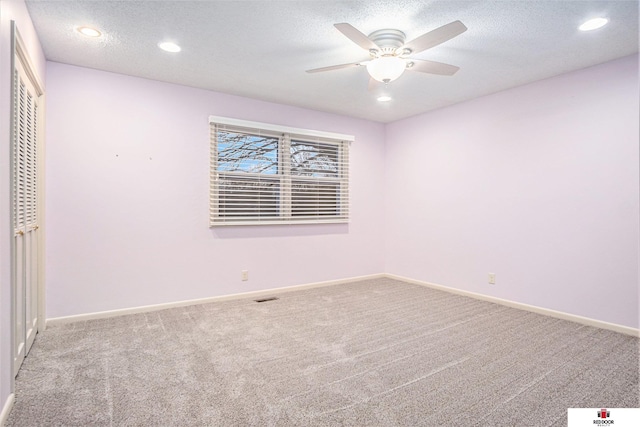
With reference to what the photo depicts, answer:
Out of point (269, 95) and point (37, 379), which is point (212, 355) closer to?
point (37, 379)

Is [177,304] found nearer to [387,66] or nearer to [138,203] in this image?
[138,203]

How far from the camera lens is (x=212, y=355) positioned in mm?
2619

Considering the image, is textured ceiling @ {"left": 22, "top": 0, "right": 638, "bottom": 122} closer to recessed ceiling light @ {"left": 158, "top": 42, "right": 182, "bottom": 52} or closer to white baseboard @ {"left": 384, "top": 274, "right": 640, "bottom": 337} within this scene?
recessed ceiling light @ {"left": 158, "top": 42, "right": 182, "bottom": 52}

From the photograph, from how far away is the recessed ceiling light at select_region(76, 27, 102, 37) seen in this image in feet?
8.77

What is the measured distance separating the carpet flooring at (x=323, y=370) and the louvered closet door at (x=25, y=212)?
25 cm

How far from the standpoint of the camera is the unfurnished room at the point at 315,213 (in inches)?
82.7

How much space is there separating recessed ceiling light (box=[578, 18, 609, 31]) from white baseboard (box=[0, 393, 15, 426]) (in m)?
4.28

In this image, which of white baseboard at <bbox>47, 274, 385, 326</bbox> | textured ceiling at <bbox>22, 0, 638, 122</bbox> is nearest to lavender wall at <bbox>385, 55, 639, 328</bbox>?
textured ceiling at <bbox>22, 0, 638, 122</bbox>

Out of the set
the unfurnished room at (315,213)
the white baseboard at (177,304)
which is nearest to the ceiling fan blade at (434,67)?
the unfurnished room at (315,213)

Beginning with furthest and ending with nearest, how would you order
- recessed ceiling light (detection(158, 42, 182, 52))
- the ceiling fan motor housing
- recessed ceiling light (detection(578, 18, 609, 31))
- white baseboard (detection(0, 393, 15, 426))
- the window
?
the window → recessed ceiling light (detection(158, 42, 182, 52)) → the ceiling fan motor housing → recessed ceiling light (detection(578, 18, 609, 31)) → white baseboard (detection(0, 393, 15, 426))

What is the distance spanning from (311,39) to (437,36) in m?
1.01

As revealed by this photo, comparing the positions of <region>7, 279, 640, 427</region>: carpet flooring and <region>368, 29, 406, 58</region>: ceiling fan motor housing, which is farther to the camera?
<region>368, 29, 406, 58</region>: ceiling fan motor housing

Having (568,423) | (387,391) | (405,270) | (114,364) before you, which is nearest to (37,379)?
(114,364)

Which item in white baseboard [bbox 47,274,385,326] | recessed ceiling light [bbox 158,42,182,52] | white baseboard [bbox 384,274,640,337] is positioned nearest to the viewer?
recessed ceiling light [bbox 158,42,182,52]
